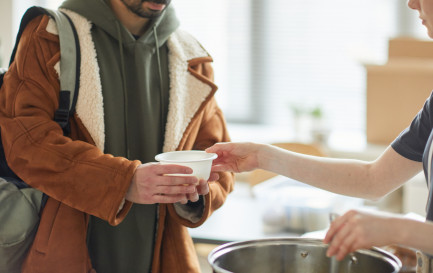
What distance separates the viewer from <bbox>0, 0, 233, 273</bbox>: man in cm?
157

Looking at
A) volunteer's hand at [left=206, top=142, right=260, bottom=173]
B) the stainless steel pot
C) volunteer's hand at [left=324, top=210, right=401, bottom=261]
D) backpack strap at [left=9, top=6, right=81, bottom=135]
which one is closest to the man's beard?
backpack strap at [left=9, top=6, right=81, bottom=135]

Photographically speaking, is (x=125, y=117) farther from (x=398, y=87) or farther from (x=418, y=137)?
(x=398, y=87)

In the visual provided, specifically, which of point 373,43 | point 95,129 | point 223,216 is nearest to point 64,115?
Result: point 95,129

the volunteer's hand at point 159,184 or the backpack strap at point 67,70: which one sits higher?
the backpack strap at point 67,70

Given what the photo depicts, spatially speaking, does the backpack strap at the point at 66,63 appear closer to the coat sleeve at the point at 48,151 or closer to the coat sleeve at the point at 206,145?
the coat sleeve at the point at 48,151

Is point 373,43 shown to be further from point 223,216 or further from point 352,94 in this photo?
point 223,216

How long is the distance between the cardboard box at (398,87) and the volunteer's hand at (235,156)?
1.57m

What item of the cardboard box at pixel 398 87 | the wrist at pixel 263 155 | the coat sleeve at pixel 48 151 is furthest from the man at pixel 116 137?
the cardboard box at pixel 398 87

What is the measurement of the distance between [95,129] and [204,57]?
1.29ft

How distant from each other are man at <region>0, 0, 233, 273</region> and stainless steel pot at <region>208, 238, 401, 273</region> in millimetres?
207

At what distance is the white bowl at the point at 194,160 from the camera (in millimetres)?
1472

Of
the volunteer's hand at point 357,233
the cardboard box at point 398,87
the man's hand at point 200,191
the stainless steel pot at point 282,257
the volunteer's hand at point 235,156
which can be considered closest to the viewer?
the volunteer's hand at point 357,233

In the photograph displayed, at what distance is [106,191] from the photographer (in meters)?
1.56

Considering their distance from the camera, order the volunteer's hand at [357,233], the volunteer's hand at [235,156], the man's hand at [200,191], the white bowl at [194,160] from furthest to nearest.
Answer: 1. the volunteer's hand at [235,156]
2. the man's hand at [200,191]
3. the white bowl at [194,160]
4. the volunteer's hand at [357,233]
